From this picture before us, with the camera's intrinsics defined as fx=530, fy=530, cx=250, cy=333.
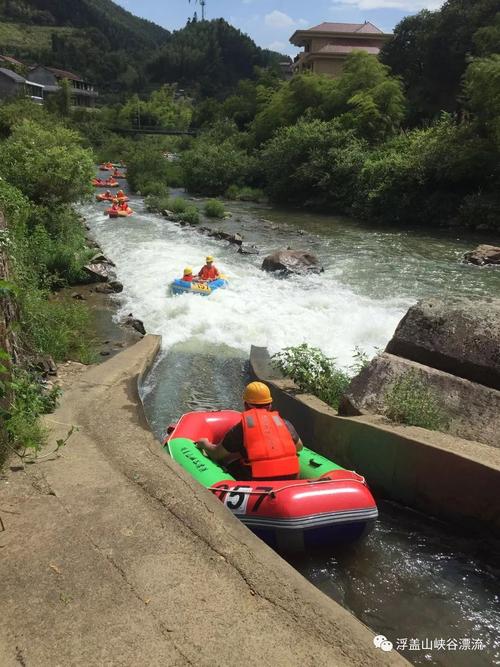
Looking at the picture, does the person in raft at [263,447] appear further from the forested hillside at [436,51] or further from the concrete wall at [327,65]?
the concrete wall at [327,65]

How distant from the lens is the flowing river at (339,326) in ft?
13.3

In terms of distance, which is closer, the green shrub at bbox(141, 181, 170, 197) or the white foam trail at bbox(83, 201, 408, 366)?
the white foam trail at bbox(83, 201, 408, 366)

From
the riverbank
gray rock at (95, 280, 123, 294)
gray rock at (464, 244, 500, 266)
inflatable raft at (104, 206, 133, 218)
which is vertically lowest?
gray rock at (95, 280, 123, 294)

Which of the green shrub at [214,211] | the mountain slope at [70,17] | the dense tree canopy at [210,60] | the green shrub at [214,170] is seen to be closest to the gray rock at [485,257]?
the green shrub at [214,211]

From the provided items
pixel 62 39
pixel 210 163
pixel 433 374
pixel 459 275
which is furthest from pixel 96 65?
pixel 433 374

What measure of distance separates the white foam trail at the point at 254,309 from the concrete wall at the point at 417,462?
2669mm

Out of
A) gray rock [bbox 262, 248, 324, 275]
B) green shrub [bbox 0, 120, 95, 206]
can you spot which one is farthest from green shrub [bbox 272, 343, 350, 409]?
green shrub [bbox 0, 120, 95, 206]

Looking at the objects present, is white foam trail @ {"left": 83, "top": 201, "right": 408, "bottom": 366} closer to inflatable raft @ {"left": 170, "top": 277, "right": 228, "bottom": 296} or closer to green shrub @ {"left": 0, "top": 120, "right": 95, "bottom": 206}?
inflatable raft @ {"left": 170, "top": 277, "right": 228, "bottom": 296}

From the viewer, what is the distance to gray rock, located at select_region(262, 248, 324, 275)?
14.4 m

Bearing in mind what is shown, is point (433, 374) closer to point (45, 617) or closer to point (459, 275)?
point (45, 617)

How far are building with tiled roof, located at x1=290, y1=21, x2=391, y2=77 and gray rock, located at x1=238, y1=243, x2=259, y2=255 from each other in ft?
128

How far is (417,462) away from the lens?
5.04 m

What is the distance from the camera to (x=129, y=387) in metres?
7.09

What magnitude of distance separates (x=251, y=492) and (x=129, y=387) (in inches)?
123
